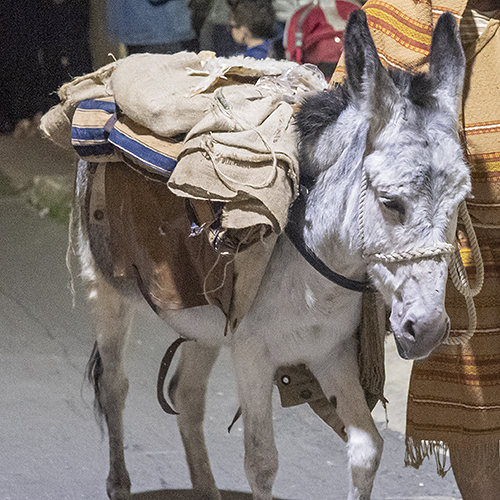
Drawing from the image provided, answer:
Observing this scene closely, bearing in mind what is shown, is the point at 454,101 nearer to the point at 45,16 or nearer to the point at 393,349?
the point at 393,349

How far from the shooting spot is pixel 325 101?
202cm

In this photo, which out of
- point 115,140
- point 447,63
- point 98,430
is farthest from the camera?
point 98,430

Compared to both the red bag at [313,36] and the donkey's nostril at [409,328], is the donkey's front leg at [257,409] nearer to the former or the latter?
the donkey's nostril at [409,328]

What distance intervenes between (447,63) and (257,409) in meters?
1.04

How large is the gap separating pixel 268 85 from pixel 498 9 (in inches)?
25.2

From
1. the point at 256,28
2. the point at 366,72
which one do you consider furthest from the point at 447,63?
the point at 256,28

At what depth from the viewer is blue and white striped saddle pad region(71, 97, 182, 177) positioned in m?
2.10

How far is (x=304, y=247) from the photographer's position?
2068 millimetres

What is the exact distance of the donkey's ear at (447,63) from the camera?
6.04ft

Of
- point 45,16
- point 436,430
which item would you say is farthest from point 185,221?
point 45,16

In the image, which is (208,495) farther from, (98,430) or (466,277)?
(466,277)

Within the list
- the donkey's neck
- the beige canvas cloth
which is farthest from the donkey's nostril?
the beige canvas cloth

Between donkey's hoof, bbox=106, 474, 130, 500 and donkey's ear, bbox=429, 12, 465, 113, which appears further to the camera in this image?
donkey's hoof, bbox=106, 474, 130, 500

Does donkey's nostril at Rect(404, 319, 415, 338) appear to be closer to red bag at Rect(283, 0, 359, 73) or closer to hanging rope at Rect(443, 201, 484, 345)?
hanging rope at Rect(443, 201, 484, 345)
